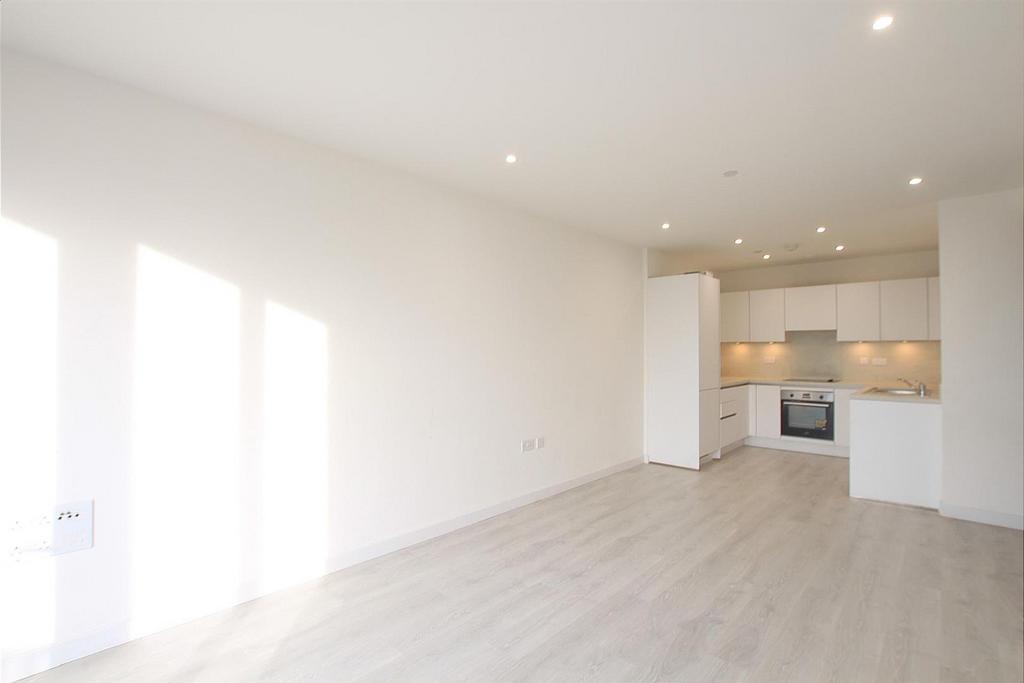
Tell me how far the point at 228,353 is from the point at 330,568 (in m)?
1.38

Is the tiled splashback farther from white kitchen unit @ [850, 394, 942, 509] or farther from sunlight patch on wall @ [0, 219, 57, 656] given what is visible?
sunlight patch on wall @ [0, 219, 57, 656]

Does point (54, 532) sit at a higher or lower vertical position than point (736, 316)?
lower

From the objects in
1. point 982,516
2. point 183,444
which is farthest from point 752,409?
point 183,444

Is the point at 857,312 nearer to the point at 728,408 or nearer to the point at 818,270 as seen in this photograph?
the point at 818,270

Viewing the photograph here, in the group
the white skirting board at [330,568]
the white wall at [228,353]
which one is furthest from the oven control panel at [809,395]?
the white wall at [228,353]

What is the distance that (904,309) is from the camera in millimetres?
5566

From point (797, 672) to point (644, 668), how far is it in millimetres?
605

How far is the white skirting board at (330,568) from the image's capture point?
1.90m

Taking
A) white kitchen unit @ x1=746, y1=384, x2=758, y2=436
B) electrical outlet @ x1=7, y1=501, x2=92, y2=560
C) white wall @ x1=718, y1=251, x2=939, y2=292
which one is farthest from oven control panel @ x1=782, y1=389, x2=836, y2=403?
electrical outlet @ x1=7, y1=501, x2=92, y2=560

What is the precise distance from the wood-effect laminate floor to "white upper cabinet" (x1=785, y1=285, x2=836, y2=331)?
3003 millimetres

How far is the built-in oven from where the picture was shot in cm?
584

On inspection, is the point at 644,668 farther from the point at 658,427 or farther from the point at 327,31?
the point at 658,427

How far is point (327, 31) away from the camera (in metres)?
1.82

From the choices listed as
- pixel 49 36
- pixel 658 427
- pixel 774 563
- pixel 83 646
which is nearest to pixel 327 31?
pixel 49 36
